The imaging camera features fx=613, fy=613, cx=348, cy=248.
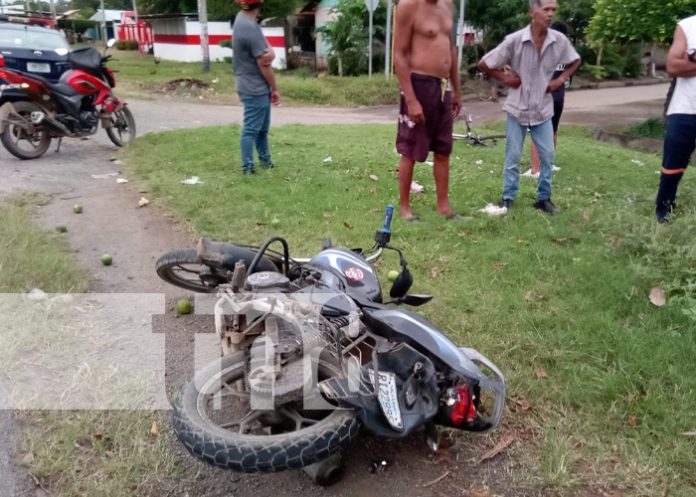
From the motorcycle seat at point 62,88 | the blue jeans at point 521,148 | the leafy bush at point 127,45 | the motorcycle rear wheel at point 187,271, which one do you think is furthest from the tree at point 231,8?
the motorcycle rear wheel at point 187,271

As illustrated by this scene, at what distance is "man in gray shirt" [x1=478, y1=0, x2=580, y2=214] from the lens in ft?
17.3

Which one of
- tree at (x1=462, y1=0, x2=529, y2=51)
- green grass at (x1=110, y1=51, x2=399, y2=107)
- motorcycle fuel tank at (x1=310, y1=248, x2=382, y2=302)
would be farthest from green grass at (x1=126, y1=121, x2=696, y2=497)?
tree at (x1=462, y1=0, x2=529, y2=51)

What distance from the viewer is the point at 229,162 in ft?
24.8

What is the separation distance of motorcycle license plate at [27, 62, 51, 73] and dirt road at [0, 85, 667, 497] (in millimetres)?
1276

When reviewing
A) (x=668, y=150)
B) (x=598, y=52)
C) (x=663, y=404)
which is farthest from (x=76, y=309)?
(x=598, y=52)

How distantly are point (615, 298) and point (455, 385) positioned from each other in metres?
1.80

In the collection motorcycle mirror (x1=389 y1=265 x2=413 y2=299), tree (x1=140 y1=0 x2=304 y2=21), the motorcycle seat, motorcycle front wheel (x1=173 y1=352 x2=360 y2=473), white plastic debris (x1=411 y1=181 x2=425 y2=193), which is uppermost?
tree (x1=140 y1=0 x2=304 y2=21)

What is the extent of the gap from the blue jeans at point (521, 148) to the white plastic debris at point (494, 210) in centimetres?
17

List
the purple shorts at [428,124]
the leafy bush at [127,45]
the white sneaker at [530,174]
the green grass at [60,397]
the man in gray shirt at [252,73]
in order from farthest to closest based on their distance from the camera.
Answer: the leafy bush at [127,45]
the white sneaker at [530,174]
the man in gray shirt at [252,73]
the purple shorts at [428,124]
the green grass at [60,397]

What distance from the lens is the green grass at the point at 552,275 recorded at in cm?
264

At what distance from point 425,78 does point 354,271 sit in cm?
256

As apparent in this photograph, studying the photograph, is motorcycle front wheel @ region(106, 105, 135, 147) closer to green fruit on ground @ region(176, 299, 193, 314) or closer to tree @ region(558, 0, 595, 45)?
green fruit on ground @ region(176, 299, 193, 314)

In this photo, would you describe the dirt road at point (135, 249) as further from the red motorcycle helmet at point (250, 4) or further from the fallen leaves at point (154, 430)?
the red motorcycle helmet at point (250, 4)

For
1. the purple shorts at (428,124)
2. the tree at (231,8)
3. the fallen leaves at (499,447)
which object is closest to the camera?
the fallen leaves at (499,447)
